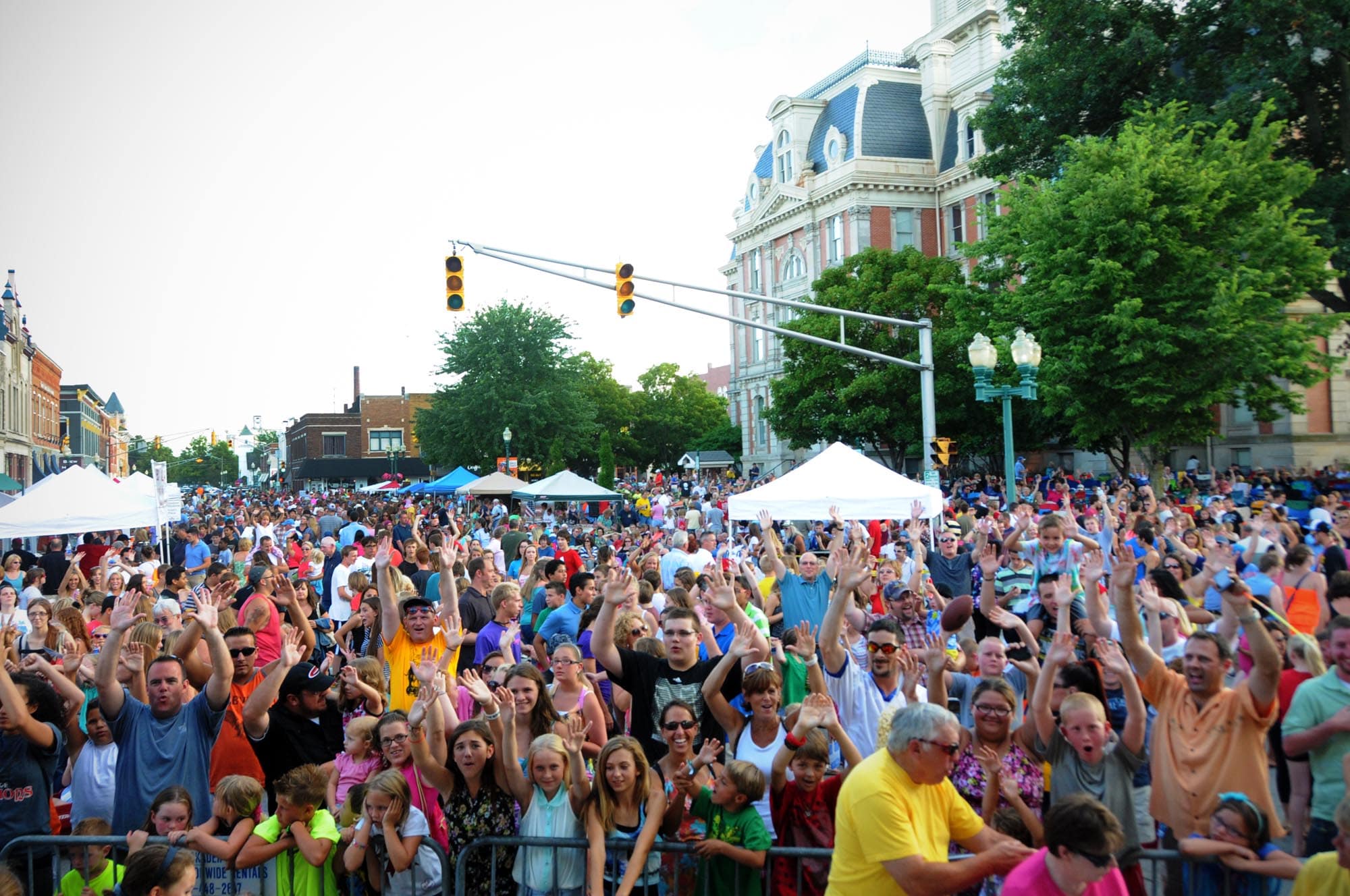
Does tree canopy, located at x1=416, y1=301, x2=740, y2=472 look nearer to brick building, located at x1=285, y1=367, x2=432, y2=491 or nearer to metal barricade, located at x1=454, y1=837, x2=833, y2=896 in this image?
brick building, located at x1=285, y1=367, x2=432, y2=491

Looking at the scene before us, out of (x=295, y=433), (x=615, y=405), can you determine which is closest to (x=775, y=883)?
(x=615, y=405)

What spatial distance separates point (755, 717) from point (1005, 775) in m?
1.24

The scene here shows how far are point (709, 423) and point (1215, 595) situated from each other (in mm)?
73430

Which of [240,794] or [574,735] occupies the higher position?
[574,735]

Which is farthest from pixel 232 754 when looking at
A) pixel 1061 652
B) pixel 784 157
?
pixel 784 157

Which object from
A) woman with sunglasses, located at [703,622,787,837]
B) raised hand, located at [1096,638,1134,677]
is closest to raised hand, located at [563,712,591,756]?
woman with sunglasses, located at [703,622,787,837]

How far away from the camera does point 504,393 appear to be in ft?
182

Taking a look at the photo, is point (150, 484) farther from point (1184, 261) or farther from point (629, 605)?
point (1184, 261)

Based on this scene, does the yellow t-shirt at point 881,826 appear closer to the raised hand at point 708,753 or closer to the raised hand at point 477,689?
the raised hand at point 708,753

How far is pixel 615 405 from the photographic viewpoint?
82.1m

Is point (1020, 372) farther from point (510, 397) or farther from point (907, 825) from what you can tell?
point (510, 397)

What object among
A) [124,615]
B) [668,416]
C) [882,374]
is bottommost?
[124,615]

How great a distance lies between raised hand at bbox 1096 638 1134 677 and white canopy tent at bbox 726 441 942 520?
8157 mm

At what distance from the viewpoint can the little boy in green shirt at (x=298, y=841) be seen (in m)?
4.96
